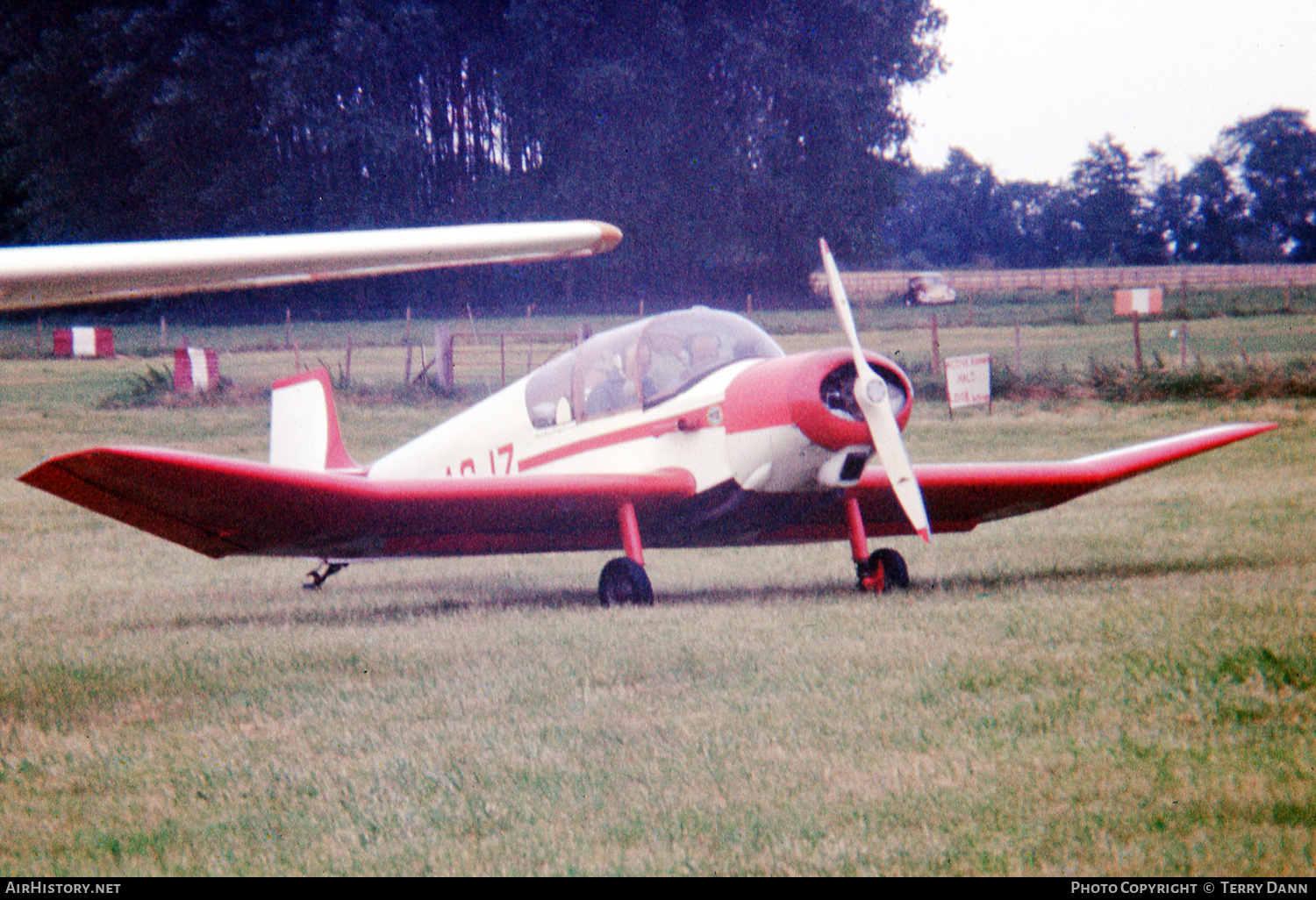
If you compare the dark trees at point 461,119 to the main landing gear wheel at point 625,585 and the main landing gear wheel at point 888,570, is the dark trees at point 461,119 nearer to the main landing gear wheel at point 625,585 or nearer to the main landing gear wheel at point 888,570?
the main landing gear wheel at point 625,585

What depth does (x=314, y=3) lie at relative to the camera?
1463 inches

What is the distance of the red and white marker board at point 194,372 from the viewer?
2230 centimetres

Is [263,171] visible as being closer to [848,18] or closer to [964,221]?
[848,18]

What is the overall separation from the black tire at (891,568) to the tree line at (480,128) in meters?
30.6

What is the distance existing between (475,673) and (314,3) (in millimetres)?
36083

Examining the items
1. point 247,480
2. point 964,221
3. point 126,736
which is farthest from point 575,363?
point 964,221

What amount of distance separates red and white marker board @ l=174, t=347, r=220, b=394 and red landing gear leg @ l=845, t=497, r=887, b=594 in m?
17.0

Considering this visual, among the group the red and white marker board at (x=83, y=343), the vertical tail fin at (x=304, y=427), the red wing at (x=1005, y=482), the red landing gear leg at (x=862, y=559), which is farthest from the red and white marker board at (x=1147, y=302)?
the vertical tail fin at (x=304, y=427)

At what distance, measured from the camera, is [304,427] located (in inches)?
366

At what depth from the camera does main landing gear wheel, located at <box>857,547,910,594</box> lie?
302 inches

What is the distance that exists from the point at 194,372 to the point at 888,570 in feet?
59.0

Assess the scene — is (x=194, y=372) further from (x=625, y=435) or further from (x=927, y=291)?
(x=927, y=291)

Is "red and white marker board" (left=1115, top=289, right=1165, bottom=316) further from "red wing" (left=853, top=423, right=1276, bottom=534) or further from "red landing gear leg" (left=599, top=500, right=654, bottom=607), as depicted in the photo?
"red landing gear leg" (left=599, top=500, right=654, bottom=607)

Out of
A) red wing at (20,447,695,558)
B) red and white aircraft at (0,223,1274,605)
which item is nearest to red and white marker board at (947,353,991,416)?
red and white aircraft at (0,223,1274,605)
